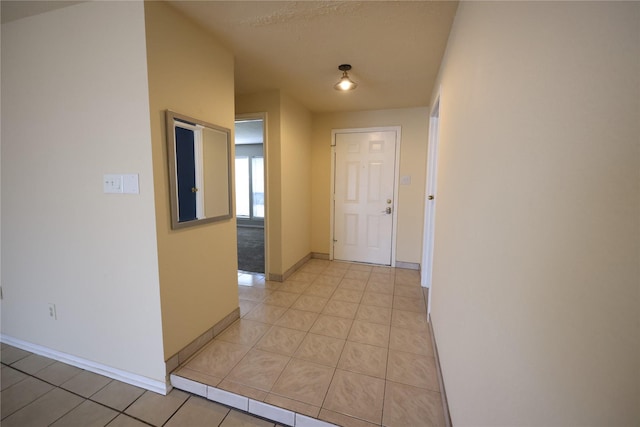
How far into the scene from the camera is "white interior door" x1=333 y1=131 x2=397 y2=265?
3717mm

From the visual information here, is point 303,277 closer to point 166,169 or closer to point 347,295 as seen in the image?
point 347,295

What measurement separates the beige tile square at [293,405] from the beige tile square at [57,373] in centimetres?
142

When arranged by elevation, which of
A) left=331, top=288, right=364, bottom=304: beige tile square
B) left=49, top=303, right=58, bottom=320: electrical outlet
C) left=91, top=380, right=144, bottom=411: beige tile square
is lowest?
left=91, top=380, right=144, bottom=411: beige tile square

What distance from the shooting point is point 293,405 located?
1402mm

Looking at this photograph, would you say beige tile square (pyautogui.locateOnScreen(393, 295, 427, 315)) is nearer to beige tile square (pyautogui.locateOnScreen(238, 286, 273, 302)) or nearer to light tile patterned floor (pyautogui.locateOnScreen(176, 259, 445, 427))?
light tile patterned floor (pyautogui.locateOnScreen(176, 259, 445, 427))

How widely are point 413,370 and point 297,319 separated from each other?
1043 mm

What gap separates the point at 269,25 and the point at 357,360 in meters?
2.37

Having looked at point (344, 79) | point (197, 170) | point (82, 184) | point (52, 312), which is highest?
point (344, 79)

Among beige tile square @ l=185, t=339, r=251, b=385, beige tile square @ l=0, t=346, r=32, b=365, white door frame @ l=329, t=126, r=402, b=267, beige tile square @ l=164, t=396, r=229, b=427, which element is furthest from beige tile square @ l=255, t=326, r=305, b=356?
white door frame @ l=329, t=126, r=402, b=267

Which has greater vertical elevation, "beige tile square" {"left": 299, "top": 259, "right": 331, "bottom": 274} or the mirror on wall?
the mirror on wall

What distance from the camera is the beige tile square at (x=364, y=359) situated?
1.68 m

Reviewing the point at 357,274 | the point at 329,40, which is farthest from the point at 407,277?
the point at 329,40

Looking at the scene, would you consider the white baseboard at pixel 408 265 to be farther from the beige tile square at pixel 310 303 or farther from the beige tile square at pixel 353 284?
the beige tile square at pixel 310 303

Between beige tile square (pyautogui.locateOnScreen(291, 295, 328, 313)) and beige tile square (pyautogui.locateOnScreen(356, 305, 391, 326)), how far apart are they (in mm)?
387
